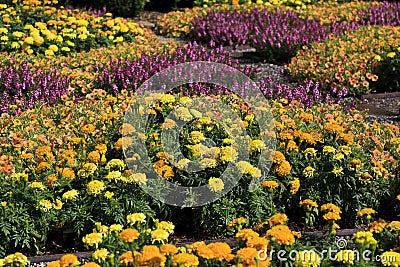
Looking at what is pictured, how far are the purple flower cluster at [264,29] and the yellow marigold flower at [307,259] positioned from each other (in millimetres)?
7193

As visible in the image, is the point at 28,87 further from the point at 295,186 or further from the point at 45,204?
the point at 295,186

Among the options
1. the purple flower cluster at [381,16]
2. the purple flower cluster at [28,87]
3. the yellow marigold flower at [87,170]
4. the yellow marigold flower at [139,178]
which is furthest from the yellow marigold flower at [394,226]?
the purple flower cluster at [381,16]

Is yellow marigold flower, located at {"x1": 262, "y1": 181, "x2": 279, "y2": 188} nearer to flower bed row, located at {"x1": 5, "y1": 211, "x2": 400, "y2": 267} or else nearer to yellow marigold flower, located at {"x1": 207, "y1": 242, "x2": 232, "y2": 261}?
flower bed row, located at {"x1": 5, "y1": 211, "x2": 400, "y2": 267}

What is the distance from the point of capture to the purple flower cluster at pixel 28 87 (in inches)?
268

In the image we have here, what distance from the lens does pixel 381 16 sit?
41.4ft

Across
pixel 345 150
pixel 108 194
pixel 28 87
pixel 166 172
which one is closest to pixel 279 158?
pixel 345 150

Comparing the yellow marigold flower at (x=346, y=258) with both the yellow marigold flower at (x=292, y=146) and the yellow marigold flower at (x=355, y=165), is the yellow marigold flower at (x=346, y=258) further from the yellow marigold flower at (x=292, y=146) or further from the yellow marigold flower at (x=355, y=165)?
the yellow marigold flower at (x=292, y=146)

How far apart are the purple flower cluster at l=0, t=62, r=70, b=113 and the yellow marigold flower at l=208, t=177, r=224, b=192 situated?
10.1 ft

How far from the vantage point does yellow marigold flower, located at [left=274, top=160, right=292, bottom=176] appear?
14.3 feet

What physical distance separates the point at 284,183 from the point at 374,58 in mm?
4507

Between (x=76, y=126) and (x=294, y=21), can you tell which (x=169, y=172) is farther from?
(x=294, y=21)

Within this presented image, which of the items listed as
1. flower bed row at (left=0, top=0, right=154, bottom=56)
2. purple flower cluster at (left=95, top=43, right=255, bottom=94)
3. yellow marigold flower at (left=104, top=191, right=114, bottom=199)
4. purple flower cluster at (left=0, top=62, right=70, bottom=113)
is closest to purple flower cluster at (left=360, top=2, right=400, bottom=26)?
flower bed row at (left=0, top=0, right=154, bottom=56)

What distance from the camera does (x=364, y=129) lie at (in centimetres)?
557

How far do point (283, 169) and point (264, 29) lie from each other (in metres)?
7.01
